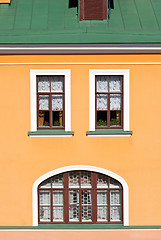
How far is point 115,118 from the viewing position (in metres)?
11.1

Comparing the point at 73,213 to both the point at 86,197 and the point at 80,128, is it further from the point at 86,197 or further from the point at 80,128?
the point at 80,128

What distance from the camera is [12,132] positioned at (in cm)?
1093

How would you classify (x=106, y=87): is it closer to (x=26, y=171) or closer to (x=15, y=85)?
(x=15, y=85)

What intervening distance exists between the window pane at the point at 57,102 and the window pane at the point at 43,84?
0.37 m

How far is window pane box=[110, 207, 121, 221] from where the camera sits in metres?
11.3

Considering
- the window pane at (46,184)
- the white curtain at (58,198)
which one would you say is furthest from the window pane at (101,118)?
the white curtain at (58,198)

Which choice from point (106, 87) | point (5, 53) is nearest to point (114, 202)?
point (106, 87)

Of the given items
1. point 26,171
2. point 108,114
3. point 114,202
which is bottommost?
point 114,202

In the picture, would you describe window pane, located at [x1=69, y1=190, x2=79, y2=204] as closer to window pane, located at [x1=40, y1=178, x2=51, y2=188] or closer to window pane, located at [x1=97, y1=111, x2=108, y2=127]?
window pane, located at [x1=40, y1=178, x2=51, y2=188]

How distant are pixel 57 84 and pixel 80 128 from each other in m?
1.71

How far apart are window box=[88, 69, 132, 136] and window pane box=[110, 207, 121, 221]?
108 inches

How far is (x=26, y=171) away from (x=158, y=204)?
469cm

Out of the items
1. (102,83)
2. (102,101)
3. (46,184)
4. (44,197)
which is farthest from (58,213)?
(102,83)

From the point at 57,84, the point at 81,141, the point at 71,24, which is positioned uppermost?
the point at 71,24
